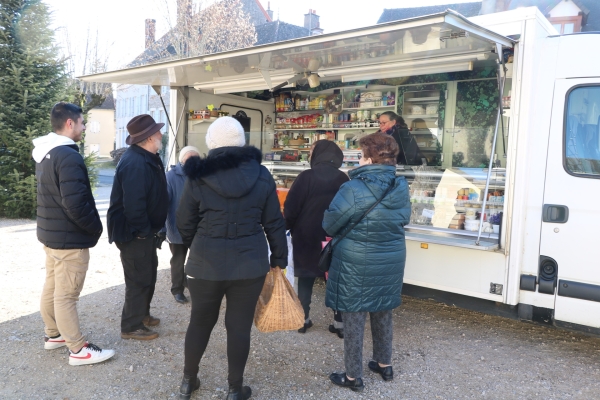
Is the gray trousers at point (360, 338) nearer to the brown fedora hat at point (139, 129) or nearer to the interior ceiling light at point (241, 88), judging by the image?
the brown fedora hat at point (139, 129)

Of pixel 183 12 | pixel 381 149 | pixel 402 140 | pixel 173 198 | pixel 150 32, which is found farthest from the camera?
pixel 150 32

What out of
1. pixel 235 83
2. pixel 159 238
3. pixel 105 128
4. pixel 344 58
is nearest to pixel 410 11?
pixel 235 83

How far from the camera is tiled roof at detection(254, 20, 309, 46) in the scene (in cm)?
2119

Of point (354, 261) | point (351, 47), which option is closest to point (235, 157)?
point (354, 261)

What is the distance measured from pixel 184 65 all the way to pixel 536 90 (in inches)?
123

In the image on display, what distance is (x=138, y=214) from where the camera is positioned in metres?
3.44

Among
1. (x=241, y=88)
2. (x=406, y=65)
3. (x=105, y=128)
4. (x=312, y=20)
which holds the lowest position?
(x=241, y=88)

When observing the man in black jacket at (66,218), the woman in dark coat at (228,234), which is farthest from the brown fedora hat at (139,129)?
the woman in dark coat at (228,234)

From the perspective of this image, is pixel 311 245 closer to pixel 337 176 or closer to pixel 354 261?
pixel 337 176

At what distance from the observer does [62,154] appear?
313 centimetres

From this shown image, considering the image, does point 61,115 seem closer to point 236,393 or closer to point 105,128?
point 236,393

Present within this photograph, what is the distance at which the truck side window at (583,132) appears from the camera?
10.7 ft

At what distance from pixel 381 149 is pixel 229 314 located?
1.37 m

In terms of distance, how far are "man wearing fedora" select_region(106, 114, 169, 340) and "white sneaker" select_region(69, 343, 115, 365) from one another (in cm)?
40
